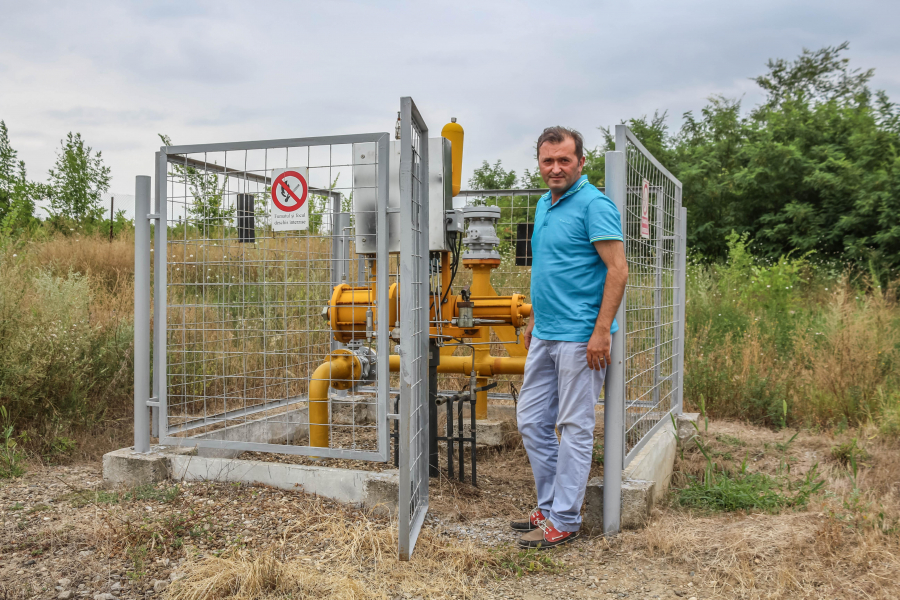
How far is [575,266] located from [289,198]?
1673 mm

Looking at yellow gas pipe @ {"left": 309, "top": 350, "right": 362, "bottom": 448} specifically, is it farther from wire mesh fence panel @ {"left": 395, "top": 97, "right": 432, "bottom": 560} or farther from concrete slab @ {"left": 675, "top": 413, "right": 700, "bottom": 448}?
concrete slab @ {"left": 675, "top": 413, "right": 700, "bottom": 448}

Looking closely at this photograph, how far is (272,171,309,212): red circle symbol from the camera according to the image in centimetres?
388

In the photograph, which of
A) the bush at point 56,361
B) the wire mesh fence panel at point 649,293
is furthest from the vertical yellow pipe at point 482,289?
the bush at point 56,361

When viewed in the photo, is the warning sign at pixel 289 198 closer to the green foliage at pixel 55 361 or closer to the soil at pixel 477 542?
the soil at pixel 477 542

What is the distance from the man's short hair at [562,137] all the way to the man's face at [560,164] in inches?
0.7

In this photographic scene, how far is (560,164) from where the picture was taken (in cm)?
340

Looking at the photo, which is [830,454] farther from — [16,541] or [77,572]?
[16,541]

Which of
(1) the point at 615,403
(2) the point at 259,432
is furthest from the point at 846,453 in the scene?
(2) the point at 259,432

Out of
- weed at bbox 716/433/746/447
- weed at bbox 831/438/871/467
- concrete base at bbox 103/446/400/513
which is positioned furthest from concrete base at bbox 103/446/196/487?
weed at bbox 831/438/871/467

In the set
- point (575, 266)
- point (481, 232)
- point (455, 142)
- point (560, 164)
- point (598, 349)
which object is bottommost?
point (598, 349)

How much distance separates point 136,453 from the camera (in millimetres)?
4211

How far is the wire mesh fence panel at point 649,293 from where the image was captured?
3.80m

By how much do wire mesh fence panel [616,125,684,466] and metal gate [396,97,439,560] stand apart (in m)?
1.03

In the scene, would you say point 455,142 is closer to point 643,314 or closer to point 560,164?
point 560,164
